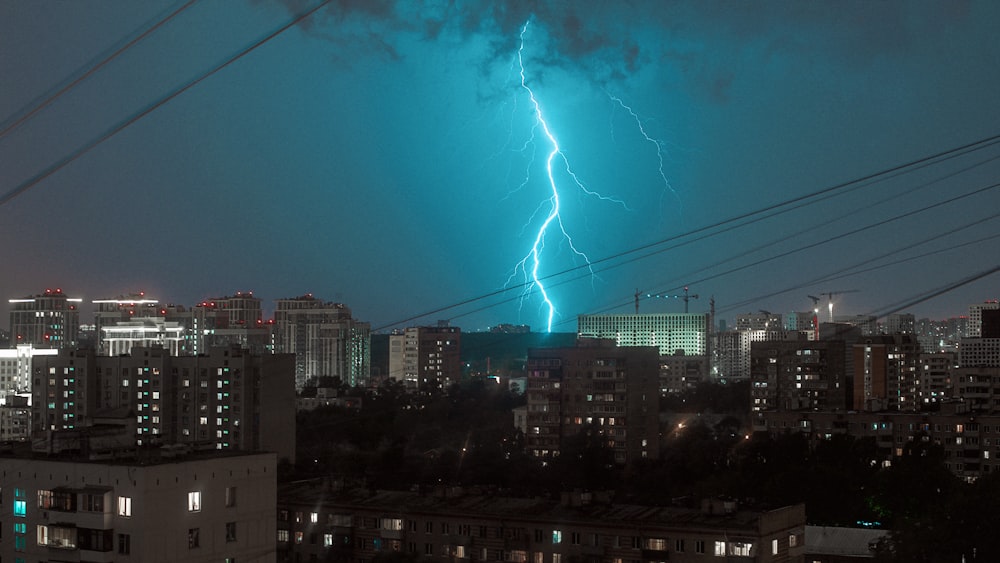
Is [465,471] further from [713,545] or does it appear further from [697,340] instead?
[697,340]

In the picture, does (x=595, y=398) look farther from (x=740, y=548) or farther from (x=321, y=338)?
(x=321, y=338)

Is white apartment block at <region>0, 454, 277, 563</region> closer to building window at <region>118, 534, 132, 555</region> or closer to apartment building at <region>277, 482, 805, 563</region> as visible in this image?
building window at <region>118, 534, 132, 555</region>

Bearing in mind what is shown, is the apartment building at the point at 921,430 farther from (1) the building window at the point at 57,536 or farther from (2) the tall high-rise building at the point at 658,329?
(2) the tall high-rise building at the point at 658,329

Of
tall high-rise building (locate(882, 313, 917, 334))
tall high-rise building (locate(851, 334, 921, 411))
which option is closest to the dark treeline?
tall high-rise building (locate(851, 334, 921, 411))

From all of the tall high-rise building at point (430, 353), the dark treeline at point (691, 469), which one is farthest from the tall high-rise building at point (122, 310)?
the dark treeline at point (691, 469)

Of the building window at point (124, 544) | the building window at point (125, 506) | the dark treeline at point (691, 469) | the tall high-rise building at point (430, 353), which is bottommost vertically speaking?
the dark treeline at point (691, 469)
